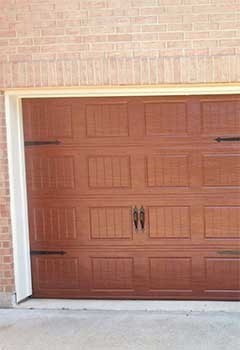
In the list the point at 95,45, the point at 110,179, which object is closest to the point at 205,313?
the point at 110,179

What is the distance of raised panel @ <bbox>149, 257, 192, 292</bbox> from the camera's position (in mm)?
6164

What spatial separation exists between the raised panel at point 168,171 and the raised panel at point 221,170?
21cm

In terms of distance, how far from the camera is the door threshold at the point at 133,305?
19.7ft

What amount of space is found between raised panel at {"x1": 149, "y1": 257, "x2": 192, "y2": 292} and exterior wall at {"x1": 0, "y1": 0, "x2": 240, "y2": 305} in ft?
6.38

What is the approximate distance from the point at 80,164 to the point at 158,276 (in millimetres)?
1504

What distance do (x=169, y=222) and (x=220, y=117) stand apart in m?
1.26

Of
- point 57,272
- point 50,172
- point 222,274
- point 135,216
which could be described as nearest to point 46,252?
point 57,272

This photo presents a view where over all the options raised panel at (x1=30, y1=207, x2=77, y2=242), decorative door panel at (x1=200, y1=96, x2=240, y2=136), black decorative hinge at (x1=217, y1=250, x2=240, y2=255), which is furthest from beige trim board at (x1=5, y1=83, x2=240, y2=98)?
black decorative hinge at (x1=217, y1=250, x2=240, y2=255)

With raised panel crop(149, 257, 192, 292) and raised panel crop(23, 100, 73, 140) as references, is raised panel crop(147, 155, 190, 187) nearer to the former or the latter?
raised panel crop(149, 257, 192, 292)

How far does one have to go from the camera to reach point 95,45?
5.77 meters

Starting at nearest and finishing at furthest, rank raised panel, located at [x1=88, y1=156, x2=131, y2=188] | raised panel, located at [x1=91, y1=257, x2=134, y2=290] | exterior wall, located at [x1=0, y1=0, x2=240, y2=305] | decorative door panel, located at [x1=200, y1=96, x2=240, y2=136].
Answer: exterior wall, located at [x1=0, y1=0, x2=240, y2=305]
decorative door panel, located at [x1=200, y1=96, x2=240, y2=136]
raised panel, located at [x1=88, y1=156, x2=131, y2=188]
raised panel, located at [x1=91, y1=257, x2=134, y2=290]

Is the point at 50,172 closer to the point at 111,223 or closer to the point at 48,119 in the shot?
the point at 48,119

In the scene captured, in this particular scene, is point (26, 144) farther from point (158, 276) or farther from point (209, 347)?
point (209, 347)

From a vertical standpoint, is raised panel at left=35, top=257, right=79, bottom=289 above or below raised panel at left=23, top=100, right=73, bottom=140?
below
